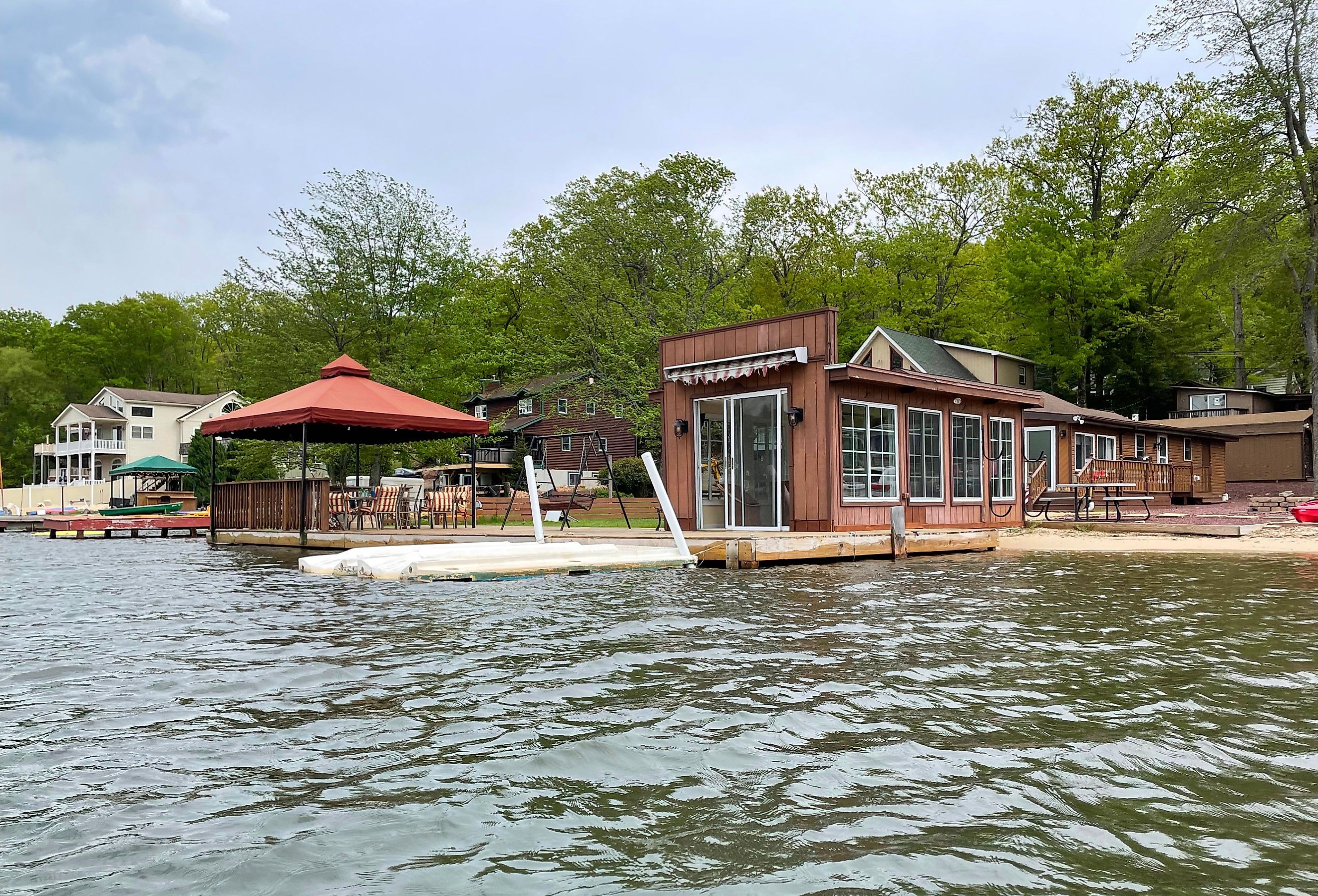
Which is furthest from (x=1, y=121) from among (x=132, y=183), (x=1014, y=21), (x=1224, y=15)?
(x=1224, y=15)

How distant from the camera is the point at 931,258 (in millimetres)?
39594

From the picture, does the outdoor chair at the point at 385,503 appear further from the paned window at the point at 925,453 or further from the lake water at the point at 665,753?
the paned window at the point at 925,453

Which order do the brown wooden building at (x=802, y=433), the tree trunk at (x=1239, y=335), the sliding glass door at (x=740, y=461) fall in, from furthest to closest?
the tree trunk at (x=1239, y=335) → the sliding glass door at (x=740, y=461) → the brown wooden building at (x=802, y=433)

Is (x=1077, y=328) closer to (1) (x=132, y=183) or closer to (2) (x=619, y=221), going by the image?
(2) (x=619, y=221)

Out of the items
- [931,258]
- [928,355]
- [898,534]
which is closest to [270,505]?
[898,534]

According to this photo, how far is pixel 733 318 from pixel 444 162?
13218mm

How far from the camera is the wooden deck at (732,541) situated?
38.5ft

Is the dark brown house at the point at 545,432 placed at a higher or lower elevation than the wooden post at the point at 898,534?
higher

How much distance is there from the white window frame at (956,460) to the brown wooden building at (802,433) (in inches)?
1.4

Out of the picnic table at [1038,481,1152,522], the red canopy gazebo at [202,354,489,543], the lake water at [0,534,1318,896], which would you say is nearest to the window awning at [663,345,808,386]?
the red canopy gazebo at [202,354,489,543]

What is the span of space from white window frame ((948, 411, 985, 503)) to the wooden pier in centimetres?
1902

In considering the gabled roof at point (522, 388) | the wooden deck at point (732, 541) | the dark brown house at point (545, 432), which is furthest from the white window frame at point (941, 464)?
the dark brown house at point (545, 432)

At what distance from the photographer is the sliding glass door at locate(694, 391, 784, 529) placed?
48.6 ft

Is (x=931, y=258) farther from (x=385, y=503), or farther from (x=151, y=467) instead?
(x=151, y=467)
